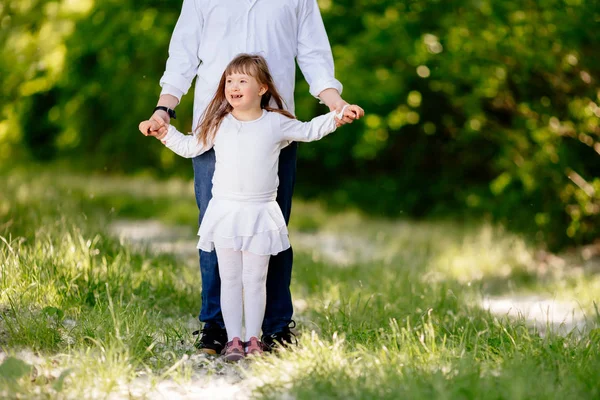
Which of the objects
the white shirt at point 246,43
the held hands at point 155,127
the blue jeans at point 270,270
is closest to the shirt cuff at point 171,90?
the white shirt at point 246,43

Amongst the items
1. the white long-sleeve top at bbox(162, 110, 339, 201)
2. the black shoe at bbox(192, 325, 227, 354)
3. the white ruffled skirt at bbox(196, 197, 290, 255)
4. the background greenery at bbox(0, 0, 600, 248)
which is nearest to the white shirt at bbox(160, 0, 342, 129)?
the white long-sleeve top at bbox(162, 110, 339, 201)

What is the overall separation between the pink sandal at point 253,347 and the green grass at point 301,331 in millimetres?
105

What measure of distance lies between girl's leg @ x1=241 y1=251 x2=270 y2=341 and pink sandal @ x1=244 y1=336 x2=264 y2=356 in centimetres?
3

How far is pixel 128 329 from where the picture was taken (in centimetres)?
343

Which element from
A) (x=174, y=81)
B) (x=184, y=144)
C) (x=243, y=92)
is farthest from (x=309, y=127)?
(x=174, y=81)

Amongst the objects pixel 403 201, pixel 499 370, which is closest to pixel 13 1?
pixel 499 370

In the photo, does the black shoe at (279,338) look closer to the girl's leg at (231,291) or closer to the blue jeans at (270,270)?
the blue jeans at (270,270)

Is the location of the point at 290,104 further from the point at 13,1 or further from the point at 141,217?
the point at 141,217

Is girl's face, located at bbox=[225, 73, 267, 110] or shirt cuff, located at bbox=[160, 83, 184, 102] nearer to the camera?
girl's face, located at bbox=[225, 73, 267, 110]

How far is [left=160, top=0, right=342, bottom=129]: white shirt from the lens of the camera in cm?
369

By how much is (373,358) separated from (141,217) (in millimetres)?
7633

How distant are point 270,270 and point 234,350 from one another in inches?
18.3

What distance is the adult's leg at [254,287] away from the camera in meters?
3.56

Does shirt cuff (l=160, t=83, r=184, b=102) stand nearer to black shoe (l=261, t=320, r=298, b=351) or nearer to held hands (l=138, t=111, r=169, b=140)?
held hands (l=138, t=111, r=169, b=140)
